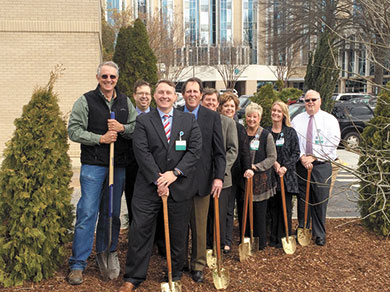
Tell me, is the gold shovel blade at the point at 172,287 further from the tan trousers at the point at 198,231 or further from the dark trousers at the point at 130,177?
the dark trousers at the point at 130,177

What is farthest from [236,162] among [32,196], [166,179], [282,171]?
[32,196]

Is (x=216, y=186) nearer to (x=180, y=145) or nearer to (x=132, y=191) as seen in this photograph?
(x=180, y=145)

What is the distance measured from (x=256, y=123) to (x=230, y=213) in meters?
1.15

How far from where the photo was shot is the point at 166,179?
4.20 meters

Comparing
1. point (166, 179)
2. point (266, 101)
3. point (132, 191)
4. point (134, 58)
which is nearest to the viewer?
point (166, 179)

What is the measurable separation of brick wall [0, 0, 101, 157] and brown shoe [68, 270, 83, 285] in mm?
8819

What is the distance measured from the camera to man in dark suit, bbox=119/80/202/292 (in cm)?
428

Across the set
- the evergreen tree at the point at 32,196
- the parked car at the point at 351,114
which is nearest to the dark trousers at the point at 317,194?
the evergreen tree at the point at 32,196

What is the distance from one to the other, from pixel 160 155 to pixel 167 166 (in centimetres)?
12

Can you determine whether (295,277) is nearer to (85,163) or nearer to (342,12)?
(85,163)

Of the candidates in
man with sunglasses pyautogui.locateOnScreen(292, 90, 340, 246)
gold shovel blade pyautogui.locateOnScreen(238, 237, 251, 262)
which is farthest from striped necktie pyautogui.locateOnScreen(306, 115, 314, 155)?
gold shovel blade pyautogui.locateOnScreen(238, 237, 251, 262)

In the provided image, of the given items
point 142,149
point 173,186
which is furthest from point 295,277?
point 142,149

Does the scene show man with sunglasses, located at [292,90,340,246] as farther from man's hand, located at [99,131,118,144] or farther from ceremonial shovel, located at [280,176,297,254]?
man's hand, located at [99,131,118,144]

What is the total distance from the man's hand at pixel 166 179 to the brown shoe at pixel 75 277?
1.25 metres
